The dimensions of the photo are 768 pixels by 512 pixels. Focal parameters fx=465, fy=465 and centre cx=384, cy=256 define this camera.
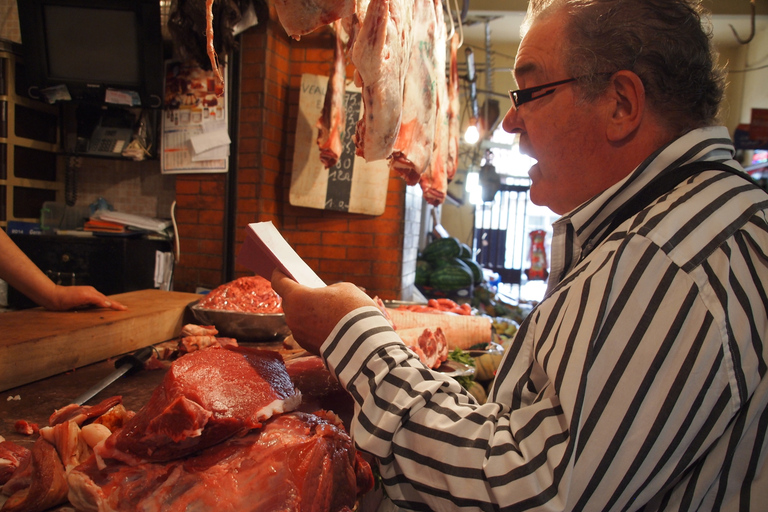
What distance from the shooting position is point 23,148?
4.75 metres

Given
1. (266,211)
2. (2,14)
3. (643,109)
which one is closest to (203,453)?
(643,109)

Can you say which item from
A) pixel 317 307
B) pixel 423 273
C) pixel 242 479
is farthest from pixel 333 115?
pixel 423 273

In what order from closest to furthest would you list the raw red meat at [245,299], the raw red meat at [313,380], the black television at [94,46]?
the raw red meat at [313,380], the raw red meat at [245,299], the black television at [94,46]

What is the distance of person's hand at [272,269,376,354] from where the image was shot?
1191 mm

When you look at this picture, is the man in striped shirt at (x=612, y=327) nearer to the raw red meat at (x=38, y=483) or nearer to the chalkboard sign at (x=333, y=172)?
the raw red meat at (x=38, y=483)

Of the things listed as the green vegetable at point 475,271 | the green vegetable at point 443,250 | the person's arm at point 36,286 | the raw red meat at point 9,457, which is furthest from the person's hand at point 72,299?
the green vegetable at point 475,271

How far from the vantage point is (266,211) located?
14.0 feet

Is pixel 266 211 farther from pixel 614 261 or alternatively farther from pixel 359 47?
pixel 614 261

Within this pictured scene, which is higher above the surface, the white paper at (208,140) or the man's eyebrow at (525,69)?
the white paper at (208,140)

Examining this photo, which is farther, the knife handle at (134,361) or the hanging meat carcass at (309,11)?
the knife handle at (134,361)

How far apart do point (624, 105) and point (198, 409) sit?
1.25 meters

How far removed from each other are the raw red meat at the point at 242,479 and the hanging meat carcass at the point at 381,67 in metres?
1.23

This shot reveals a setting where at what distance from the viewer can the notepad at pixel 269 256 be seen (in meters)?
1.42

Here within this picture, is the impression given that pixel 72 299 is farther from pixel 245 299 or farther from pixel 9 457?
pixel 9 457
